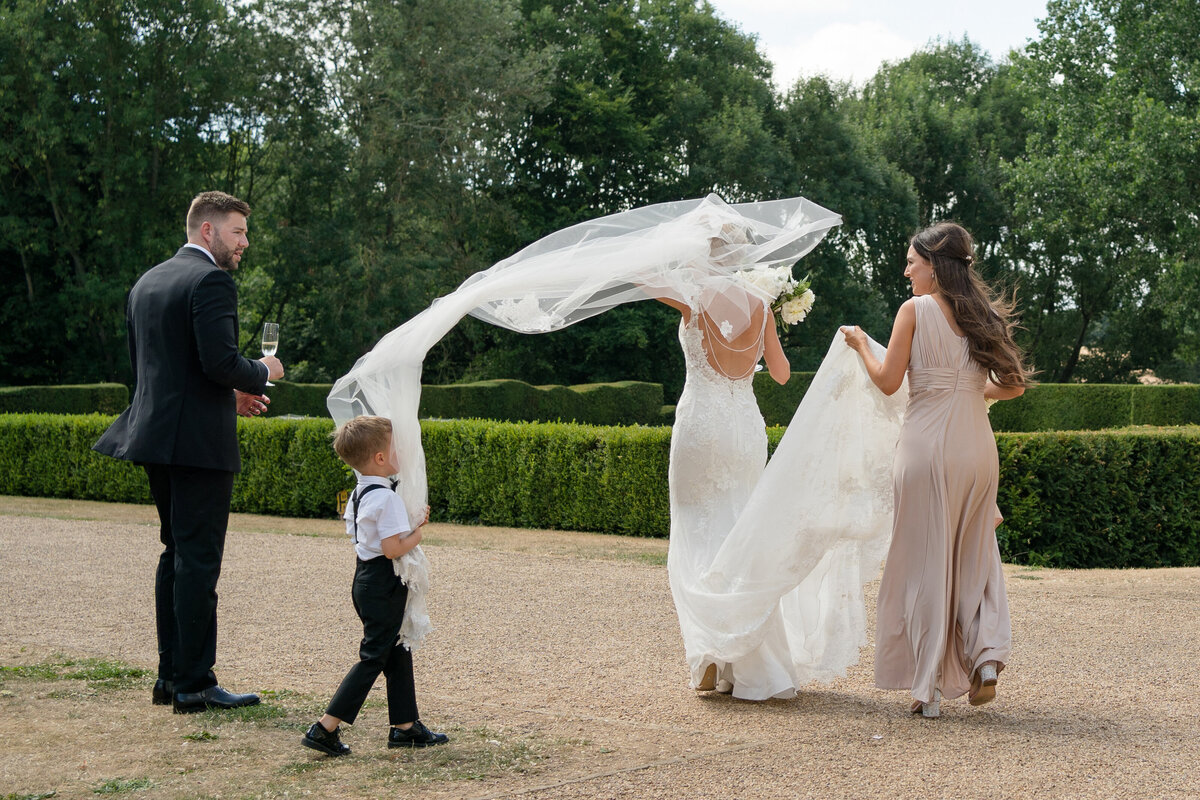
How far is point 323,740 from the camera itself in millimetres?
3676

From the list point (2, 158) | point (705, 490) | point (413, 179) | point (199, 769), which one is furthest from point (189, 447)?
point (413, 179)

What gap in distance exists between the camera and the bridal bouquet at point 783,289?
491cm

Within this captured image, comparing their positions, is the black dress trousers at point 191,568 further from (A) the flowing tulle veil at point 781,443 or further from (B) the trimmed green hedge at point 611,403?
(B) the trimmed green hedge at point 611,403

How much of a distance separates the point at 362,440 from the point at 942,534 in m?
2.28

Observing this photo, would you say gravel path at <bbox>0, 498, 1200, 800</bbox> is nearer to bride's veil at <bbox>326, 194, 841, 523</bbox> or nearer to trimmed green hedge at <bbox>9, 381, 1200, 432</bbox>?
bride's veil at <bbox>326, 194, 841, 523</bbox>

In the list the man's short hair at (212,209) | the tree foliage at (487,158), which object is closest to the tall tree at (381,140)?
the tree foliage at (487,158)

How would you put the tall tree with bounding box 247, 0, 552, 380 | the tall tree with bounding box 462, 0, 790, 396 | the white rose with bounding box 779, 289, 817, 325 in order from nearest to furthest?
the white rose with bounding box 779, 289, 817, 325
the tall tree with bounding box 247, 0, 552, 380
the tall tree with bounding box 462, 0, 790, 396

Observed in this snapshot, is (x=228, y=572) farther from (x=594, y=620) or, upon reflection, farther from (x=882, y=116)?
(x=882, y=116)

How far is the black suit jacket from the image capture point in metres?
4.30

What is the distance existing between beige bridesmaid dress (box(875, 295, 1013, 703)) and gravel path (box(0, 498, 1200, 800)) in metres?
0.26

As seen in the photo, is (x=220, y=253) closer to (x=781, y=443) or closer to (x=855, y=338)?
(x=781, y=443)

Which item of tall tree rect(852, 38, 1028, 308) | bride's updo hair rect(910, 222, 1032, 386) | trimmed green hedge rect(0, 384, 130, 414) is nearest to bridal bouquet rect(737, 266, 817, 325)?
bride's updo hair rect(910, 222, 1032, 386)

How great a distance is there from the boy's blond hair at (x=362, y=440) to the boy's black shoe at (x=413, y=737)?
3.05 ft

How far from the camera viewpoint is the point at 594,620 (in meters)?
6.35
